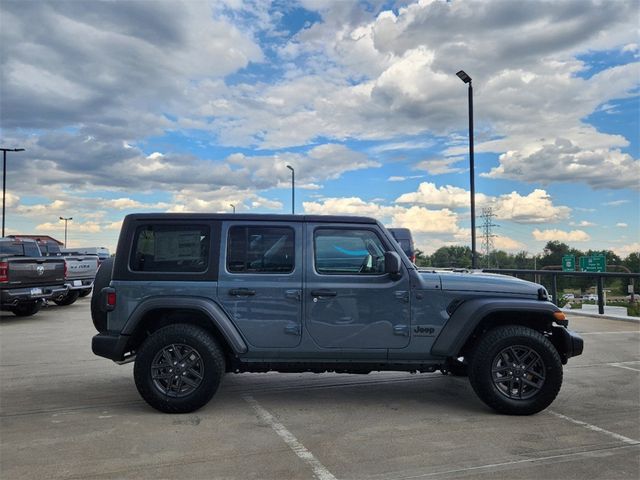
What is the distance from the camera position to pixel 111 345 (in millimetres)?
5305

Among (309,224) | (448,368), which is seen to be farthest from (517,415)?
(309,224)

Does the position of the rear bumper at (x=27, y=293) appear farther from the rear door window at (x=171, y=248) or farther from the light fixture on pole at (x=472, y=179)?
the light fixture on pole at (x=472, y=179)

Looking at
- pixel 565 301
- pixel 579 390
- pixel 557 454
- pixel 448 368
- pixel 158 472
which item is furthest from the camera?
pixel 565 301

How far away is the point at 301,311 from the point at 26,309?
11308 millimetres

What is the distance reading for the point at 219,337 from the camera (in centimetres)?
543

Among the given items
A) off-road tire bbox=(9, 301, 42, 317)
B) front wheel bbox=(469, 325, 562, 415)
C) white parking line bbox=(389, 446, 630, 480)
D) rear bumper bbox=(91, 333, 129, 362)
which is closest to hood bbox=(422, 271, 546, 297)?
front wheel bbox=(469, 325, 562, 415)

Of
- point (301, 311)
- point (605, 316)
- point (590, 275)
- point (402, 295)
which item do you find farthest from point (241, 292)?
point (605, 316)

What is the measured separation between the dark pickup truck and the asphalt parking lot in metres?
5.65

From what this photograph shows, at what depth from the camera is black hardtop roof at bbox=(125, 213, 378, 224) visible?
5465 mm

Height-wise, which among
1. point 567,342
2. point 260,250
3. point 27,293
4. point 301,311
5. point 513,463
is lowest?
point 513,463

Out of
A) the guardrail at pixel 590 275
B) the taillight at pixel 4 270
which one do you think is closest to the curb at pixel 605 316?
the guardrail at pixel 590 275

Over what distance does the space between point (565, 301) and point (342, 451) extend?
573 inches

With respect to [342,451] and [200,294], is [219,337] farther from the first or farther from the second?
[342,451]

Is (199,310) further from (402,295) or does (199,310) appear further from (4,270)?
(4,270)
